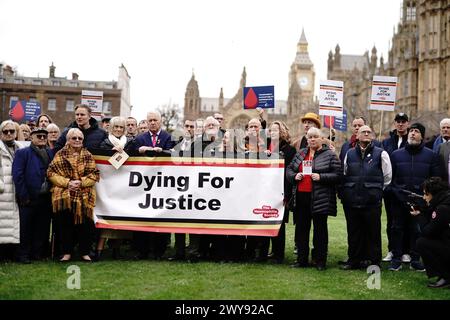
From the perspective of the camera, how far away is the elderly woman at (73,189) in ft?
25.6

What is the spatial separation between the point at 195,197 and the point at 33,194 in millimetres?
2681

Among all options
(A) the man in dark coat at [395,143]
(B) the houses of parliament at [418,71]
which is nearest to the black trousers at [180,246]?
(A) the man in dark coat at [395,143]

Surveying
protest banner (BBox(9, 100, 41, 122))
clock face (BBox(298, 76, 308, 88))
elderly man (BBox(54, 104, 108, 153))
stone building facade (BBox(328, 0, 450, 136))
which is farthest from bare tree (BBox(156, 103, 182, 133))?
clock face (BBox(298, 76, 308, 88))

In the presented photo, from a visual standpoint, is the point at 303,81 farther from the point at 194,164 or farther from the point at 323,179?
the point at 323,179

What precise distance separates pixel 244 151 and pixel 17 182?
382 centimetres

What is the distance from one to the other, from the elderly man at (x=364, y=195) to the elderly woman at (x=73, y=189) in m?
4.30

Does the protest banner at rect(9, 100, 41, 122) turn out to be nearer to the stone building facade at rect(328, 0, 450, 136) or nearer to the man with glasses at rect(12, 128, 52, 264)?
the man with glasses at rect(12, 128, 52, 264)

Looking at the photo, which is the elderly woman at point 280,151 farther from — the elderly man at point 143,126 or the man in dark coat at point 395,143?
the elderly man at point 143,126

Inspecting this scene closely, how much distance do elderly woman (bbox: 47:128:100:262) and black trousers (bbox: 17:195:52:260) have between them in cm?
36

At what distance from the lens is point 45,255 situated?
852cm

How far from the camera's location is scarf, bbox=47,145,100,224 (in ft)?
25.6

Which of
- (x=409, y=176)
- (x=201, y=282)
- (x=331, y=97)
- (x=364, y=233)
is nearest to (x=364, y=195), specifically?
(x=364, y=233)

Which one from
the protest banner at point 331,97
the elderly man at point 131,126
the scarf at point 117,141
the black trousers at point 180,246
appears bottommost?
the black trousers at point 180,246
